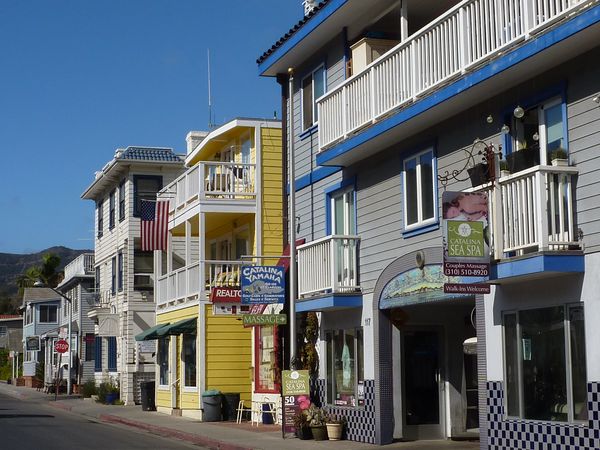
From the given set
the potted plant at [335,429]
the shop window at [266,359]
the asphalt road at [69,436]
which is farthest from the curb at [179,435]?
the shop window at [266,359]

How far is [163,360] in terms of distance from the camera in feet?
111

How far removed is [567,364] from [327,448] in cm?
636

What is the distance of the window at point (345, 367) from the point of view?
20484 millimetres

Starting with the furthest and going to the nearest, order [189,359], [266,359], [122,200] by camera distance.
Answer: [122,200]
[189,359]
[266,359]

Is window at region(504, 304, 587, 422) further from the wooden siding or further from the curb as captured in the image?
the wooden siding

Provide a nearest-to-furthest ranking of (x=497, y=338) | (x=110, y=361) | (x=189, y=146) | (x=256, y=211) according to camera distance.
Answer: (x=497, y=338), (x=256, y=211), (x=189, y=146), (x=110, y=361)

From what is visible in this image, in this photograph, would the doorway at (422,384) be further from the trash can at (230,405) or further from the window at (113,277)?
the window at (113,277)

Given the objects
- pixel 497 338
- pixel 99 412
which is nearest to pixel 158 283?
pixel 99 412

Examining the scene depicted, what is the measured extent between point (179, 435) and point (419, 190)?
940 cm

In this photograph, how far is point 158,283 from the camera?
112 ft

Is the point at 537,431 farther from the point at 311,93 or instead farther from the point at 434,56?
the point at 311,93

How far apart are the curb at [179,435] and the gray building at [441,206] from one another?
100 inches

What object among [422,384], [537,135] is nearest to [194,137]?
[422,384]

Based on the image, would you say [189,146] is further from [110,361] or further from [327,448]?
[327,448]
